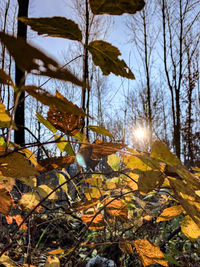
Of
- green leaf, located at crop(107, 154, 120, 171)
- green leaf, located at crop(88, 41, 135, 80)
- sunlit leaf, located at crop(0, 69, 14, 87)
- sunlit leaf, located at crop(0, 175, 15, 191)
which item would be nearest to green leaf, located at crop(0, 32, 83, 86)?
sunlit leaf, located at crop(0, 69, 14, 87)

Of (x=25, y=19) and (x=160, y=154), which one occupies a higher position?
(x=25, y=19)

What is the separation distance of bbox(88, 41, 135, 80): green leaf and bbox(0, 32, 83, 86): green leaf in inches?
5.6

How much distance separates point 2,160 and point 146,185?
0.54ft

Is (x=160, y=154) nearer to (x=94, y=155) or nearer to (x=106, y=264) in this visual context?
(x=94, y=155)

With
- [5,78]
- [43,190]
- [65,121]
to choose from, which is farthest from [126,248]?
[5,78]

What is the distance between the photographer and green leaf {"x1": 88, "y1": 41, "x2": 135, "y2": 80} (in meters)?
0.26

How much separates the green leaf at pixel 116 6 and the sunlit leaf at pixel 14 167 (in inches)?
7.4

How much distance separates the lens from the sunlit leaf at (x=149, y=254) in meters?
0.34

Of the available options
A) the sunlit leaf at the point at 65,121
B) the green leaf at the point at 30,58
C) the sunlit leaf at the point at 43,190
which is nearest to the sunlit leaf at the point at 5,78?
the green leaf at the point at 30,58

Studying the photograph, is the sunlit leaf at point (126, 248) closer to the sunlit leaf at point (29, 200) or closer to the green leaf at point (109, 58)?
the sunlit leaf at point (29, 200)

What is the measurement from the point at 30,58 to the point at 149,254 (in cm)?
36

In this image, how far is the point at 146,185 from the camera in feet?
0.78

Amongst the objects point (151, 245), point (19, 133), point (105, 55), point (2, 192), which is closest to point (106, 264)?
point (151, 245)

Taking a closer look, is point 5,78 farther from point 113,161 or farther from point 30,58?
point 113,161
